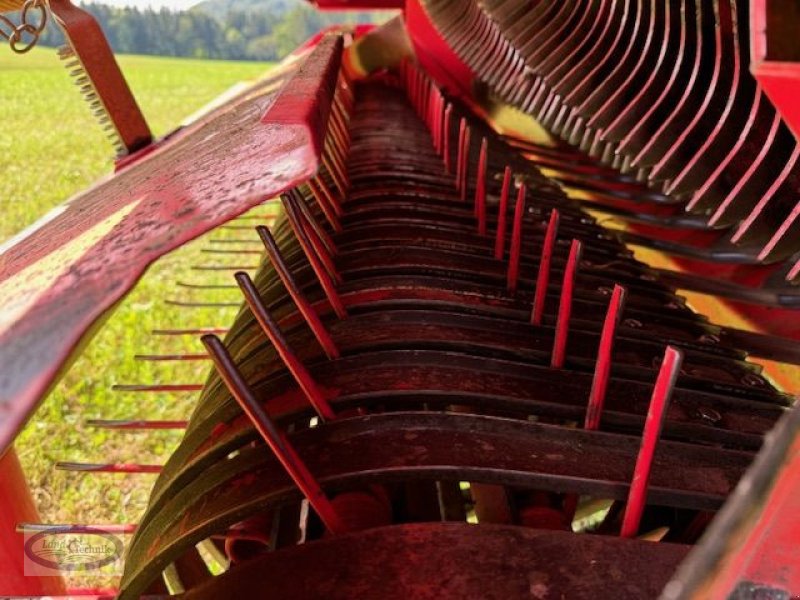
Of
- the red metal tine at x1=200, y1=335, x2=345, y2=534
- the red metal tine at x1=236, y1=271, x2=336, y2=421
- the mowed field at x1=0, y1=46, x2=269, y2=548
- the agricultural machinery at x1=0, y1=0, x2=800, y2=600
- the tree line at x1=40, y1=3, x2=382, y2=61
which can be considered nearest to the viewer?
the agricultural machinery at x1=0, y1=0, x2=800, y2=600

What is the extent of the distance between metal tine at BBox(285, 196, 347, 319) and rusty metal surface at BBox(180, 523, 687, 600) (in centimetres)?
67

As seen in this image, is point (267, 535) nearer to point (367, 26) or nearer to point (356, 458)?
point (356, 458)

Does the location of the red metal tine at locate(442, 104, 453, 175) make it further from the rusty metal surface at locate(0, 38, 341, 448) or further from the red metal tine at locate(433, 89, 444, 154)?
the rusty metal surface at locate(0, 38, 341, 448)

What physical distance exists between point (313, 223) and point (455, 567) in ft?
3.71

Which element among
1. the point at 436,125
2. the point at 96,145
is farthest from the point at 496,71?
the point at 96,145

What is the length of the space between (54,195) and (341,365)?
5337 millimetres

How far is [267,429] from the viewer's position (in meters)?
0.92

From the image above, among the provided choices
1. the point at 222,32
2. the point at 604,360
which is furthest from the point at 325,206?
the point at 222,32

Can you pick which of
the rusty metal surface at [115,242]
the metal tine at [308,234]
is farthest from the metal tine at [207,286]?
the rusty metal surface at [115,242]

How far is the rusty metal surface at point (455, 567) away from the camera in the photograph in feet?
2.69

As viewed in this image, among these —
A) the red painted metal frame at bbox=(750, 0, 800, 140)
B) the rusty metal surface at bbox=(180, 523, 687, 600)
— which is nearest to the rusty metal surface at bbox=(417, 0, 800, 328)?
the red painted metal frame at bbox=(750, 0, 800, 140)

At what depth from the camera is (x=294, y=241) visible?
7.49 feet

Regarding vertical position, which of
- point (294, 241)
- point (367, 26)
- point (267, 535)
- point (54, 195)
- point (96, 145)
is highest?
point (96, 145)

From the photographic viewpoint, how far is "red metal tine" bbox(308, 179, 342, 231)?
2160mm
